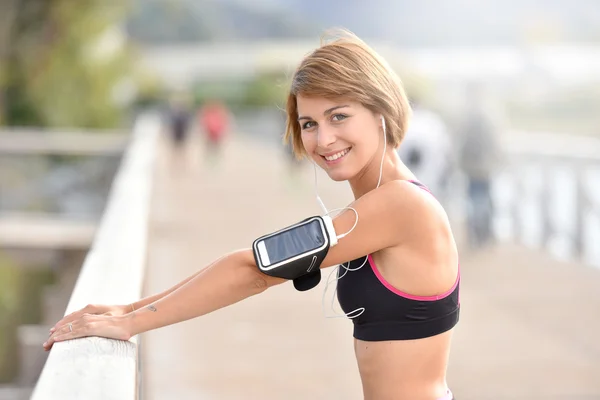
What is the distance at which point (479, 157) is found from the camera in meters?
9.48

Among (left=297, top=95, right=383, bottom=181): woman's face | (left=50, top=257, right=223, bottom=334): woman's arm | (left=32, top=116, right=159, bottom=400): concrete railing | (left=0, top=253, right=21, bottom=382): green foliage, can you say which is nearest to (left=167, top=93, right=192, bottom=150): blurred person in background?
(left=0, top=253, right=21, bottom=382): green foliage

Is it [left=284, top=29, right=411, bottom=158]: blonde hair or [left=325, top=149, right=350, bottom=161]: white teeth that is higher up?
[left=284, top=29, right=411, bottom=158]: blonde hair

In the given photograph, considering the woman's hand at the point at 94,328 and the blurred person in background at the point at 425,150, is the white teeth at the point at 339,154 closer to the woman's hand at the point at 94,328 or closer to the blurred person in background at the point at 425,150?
the woman's hand at the point at 94,328

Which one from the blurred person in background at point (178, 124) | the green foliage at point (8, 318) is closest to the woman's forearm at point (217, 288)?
the green foliage at point (8, 318)

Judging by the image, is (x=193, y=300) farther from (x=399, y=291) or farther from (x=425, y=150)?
(x=425, y=150)

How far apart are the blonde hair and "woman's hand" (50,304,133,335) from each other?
0.70 meters

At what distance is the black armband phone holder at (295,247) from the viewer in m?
2.23

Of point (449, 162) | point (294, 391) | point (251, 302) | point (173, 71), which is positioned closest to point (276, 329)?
point (251, 302)

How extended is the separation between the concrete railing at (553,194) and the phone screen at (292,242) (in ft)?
25.1

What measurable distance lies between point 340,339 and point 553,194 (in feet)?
16.2

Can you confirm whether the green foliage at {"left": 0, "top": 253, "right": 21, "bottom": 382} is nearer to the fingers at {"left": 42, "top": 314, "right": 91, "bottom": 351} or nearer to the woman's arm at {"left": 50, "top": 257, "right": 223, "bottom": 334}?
the woman's arm at {"left": 50, "top": 257, "right": 223, "bottom": 334}

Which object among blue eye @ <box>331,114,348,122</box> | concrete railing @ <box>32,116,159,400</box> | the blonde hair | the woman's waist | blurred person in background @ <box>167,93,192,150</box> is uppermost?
blurred person in background @ <box>167,93,192,150</box>

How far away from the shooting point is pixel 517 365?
5824mm

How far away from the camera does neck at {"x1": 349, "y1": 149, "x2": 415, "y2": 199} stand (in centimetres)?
243
